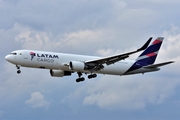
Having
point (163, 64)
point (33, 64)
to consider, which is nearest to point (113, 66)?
point (163, 64)

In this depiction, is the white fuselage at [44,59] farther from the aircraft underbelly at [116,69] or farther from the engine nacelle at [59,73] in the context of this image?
the engine nacelle at [59,73]

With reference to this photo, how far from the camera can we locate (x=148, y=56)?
3265 inches

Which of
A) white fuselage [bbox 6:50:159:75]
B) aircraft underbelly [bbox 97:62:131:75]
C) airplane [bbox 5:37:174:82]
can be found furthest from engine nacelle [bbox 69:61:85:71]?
aircraft underbelly [bbox 97:62:131:75]

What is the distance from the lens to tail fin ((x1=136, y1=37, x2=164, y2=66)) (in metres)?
81.7

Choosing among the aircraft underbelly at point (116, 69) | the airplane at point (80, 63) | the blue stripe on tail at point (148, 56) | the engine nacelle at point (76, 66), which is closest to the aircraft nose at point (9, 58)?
the airplane at point (80, 63)

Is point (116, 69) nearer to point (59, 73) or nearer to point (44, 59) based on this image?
point (59, 73)

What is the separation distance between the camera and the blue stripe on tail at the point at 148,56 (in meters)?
80.3

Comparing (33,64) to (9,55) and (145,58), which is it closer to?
(9,55)

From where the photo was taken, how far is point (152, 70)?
7956cm

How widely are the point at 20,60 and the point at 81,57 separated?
9.51 m

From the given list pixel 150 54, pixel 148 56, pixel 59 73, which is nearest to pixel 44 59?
pixel 59 73

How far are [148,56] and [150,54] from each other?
2.35 feet

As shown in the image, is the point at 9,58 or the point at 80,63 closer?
the point at 9,58

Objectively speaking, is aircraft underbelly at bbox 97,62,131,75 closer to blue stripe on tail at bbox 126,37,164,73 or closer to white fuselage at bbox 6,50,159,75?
blue stripe on tail at bbox 126,37,164,73
